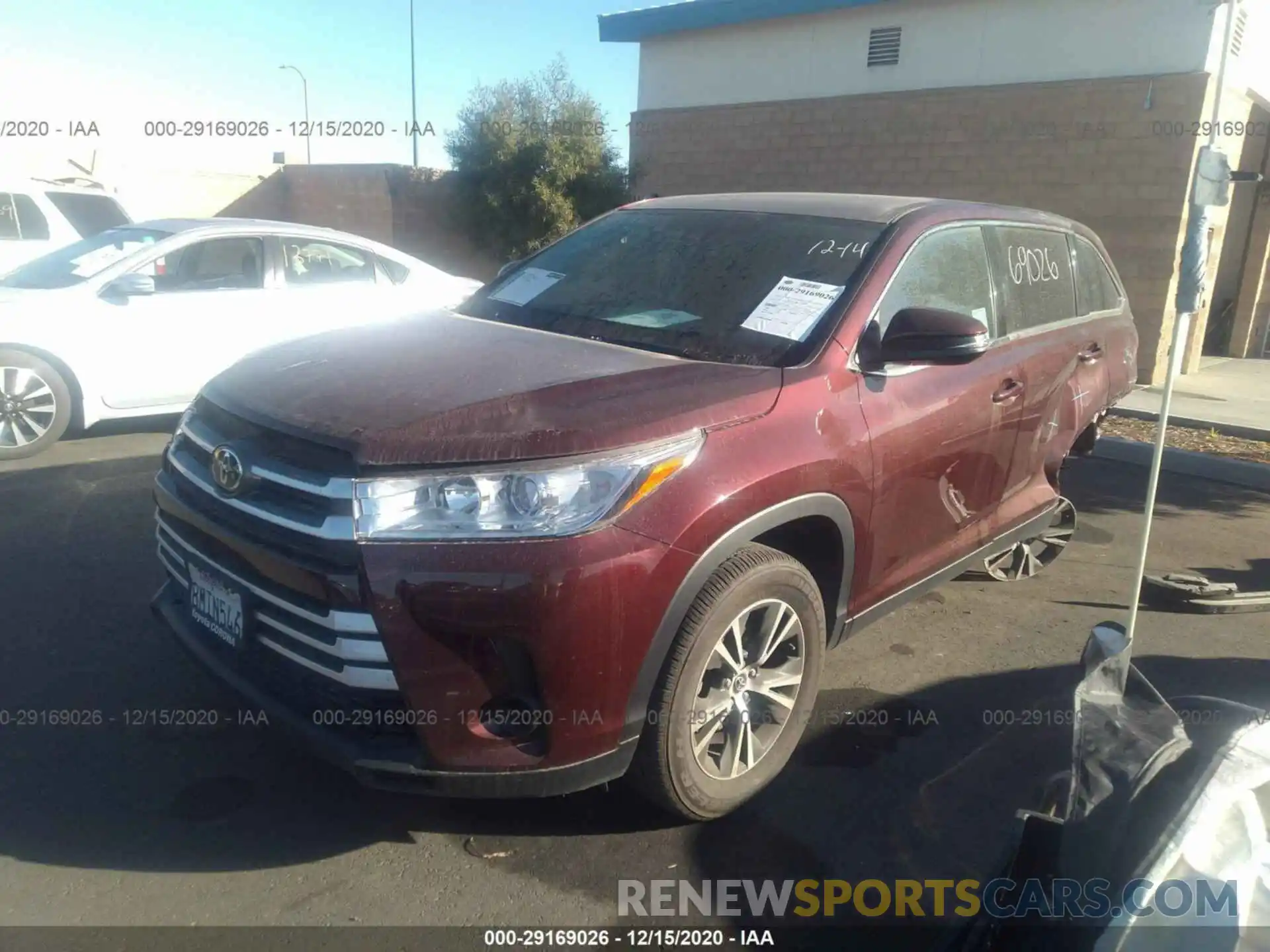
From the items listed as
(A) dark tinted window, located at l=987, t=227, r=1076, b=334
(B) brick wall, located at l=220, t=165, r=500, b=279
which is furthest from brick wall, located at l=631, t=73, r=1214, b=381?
(A) dark tinted window, located at l=987, t=227, r=1076, b=334

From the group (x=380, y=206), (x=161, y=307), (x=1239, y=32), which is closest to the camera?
(x=161, y=307)

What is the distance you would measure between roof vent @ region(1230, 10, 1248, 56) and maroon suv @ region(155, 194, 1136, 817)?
9.69 metres

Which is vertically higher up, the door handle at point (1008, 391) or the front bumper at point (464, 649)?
the door handle at point (1008, 391)

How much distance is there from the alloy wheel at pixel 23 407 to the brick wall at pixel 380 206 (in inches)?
446

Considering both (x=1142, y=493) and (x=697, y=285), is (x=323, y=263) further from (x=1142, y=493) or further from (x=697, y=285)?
(x=1142, y=493)

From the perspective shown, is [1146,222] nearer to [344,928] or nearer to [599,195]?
[599,195]

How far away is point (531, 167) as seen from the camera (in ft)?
52.6

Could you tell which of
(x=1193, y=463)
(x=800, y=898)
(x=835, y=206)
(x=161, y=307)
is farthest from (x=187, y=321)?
(x=1193, y=463)

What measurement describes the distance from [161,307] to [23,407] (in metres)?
1.09

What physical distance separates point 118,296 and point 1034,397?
19.0 feet

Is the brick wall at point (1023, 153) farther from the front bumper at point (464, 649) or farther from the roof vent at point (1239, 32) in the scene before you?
the front bumper at point (464, 649)

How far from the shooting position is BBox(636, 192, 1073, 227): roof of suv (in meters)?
3.65

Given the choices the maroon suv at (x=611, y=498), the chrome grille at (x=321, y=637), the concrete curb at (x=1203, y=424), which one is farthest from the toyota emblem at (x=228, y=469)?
the concrete curb at (x=1203, y=424)

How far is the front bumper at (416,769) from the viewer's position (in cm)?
237
